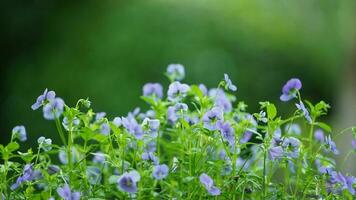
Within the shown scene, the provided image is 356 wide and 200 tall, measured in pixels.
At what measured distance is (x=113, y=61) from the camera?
13.4ft

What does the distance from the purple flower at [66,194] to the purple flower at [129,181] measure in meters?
0.08

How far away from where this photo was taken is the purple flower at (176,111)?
3.86 ft

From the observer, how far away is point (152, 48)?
4.15m

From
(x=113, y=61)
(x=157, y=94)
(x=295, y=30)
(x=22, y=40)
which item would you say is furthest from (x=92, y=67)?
(x=157, y=94)

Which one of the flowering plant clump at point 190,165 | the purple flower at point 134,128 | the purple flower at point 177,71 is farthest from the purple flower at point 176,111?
the purple flower at point 177,71

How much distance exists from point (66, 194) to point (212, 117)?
26 centimetres

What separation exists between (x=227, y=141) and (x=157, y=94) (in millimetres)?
357

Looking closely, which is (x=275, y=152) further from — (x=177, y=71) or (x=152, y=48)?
Result: (x=152, y=48)

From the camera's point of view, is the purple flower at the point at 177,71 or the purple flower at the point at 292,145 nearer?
the purple flower at the point at 292,145

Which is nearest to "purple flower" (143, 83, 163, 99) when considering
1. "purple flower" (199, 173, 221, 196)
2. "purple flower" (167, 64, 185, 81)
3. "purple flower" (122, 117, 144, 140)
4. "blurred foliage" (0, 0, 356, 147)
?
"purple flower" (167, 64, 185, 81)

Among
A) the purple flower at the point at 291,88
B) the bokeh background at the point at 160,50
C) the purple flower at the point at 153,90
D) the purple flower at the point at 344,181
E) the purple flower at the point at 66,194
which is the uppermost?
the bokeh background at the point at 160,50

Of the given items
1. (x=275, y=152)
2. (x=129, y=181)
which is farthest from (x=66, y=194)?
(x=275, y=152)

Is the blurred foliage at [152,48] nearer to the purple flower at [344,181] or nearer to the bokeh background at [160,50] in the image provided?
the bokeh background at [160,50]

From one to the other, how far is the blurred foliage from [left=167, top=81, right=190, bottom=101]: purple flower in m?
2.51
